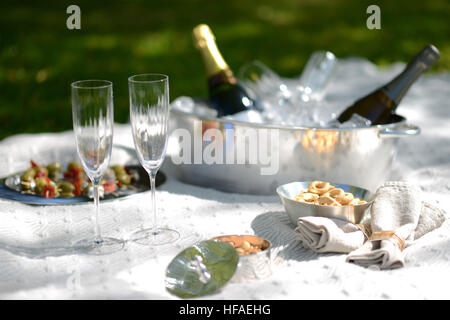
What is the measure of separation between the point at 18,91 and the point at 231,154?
254 centimetres

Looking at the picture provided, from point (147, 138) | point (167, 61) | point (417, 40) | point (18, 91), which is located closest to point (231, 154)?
point (147, 138)

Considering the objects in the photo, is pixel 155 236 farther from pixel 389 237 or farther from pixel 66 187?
pixel 389 237

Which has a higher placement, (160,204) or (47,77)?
(47,77)

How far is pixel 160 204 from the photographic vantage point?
207 centimetres

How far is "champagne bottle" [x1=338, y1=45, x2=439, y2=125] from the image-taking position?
226cm

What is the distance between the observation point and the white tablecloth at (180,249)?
57.1 inches

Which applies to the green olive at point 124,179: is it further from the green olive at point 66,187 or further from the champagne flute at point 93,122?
the champagne flute at point 93,122

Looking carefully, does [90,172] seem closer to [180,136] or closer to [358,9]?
[180,136]

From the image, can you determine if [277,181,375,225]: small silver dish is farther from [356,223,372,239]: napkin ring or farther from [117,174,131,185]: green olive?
[117,174,131,185]: green olive

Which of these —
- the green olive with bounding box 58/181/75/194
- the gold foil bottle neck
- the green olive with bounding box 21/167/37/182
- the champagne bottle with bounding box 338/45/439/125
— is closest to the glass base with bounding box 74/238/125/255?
the green olive with bounding box 58/181/75/194

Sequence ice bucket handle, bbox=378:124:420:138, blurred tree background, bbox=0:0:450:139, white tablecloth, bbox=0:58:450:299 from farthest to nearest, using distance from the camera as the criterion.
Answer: blurred tree background, bbox=0:0:450:139 → ice bucket handle, bbox=378:124:420:138 → white tablecloth, bbox=0:58:450:299

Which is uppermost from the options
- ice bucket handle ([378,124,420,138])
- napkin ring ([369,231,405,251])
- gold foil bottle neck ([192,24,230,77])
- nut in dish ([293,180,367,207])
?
gold foil bottle neck ([192,24,230,77])

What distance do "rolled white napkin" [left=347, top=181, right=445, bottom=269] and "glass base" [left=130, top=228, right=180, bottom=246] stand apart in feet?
1.70

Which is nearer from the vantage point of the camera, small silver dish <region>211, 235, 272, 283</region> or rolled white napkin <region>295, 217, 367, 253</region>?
small silver dish <region>211, 235, 272, 283</region>
